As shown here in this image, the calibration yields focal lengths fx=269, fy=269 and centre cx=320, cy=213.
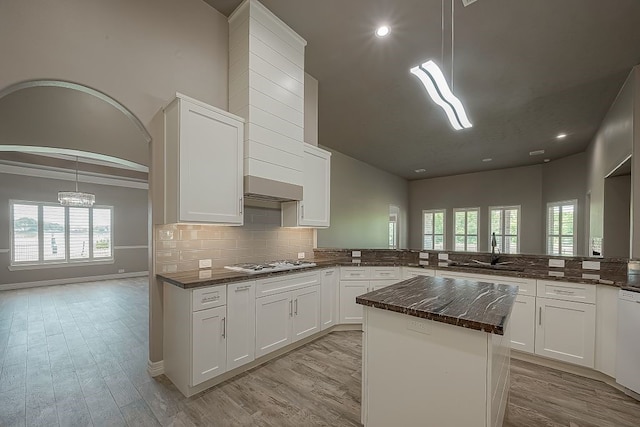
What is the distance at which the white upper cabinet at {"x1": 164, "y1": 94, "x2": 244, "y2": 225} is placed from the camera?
2.27 m

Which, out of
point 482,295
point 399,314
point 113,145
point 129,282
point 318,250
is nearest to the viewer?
point 399,314

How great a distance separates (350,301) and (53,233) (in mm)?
7586

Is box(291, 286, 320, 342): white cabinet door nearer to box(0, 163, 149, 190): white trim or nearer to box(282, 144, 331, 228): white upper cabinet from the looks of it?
box(282, 144, 331, 228): white upper cabinet

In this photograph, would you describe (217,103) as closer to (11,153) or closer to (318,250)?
(318,250)

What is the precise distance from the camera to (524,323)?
287cm

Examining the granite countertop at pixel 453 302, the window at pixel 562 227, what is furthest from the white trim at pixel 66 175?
the window at pixel 562 227

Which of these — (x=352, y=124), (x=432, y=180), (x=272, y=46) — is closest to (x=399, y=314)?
(x=272, y=46)

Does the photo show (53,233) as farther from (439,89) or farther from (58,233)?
(439,89)

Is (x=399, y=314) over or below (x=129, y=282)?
over

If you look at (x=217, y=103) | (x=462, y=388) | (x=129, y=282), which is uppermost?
(x=217, y=103)

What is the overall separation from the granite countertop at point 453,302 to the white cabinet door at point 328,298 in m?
1.50

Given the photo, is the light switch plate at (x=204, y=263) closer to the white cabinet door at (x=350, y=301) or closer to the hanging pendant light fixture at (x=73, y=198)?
the white cabinet door at (x=350, y=301)

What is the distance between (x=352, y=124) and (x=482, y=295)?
4.02 m

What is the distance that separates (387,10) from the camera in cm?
253
